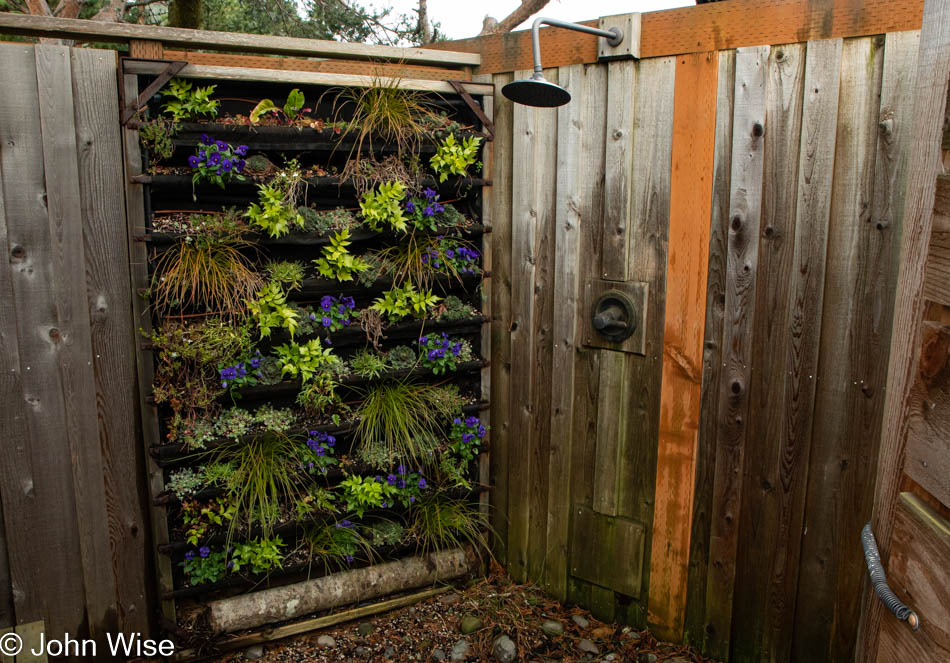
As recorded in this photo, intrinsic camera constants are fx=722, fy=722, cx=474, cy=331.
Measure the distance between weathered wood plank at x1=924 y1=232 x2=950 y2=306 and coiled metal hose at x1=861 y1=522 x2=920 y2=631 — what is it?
47 centimetres

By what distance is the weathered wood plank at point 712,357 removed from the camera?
2588mm

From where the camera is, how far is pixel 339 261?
3.02 metres

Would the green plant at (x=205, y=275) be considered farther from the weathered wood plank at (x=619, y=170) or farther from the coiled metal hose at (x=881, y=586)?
the coiled metal hose at (x=881, y=586)

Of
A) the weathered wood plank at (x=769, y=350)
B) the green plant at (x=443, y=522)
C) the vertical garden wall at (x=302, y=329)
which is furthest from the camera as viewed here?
the green plant at (x=443, y=522)

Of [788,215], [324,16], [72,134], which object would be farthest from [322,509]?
[324,16]

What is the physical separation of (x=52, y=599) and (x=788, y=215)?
312 centimetres

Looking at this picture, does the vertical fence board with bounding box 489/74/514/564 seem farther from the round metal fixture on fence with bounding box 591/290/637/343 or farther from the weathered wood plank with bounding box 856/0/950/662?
the weathered wood plank with bounding box 856/0/950/662

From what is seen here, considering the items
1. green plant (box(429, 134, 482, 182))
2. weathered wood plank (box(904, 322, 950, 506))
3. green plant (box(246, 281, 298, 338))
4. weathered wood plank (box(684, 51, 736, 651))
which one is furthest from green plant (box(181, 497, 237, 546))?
weathered wood plank (box(904, 322, 950, 506))

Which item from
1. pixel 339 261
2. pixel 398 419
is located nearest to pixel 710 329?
pixel 398 419

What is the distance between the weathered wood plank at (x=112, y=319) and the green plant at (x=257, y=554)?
0.37m

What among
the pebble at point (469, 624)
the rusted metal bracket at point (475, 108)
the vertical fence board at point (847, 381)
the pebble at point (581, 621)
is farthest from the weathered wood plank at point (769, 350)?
the rusted metal bracket at point (475, 108)

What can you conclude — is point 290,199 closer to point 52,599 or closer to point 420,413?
point 420,413

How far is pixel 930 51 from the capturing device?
3.70 ft

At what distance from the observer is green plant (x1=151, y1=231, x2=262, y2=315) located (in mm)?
2760
